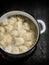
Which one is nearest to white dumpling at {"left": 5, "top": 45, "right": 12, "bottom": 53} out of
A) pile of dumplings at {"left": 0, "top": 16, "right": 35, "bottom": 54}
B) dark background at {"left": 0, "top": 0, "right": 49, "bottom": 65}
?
pile of dumplings at {"left": 0, "top": 16, "right": 35, "bottom": 54}

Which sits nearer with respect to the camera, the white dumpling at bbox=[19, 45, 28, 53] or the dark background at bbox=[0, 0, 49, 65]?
the white dumpling at bbox=[19, 45, 28, 53]

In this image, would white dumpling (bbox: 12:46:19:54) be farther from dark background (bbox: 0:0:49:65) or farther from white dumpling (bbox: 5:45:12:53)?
dark background (bbox: 0:0:49:65)

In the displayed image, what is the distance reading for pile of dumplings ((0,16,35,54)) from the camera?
86cm

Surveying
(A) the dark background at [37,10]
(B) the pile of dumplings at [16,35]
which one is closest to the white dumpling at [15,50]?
(B) the pile of dumplings at [16,35]

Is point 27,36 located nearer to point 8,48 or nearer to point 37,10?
point 8,48

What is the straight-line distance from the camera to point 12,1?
1039 mm

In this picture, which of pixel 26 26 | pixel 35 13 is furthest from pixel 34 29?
pixel 35 13

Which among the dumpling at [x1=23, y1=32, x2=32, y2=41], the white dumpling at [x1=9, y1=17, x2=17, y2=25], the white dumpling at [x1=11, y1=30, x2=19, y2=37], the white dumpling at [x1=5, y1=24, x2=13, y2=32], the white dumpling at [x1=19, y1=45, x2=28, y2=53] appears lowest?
the white dumpling at [x1=19, y1=45, x2=28, y2=53]

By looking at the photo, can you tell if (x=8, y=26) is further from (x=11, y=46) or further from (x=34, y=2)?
(x=34, y=2)

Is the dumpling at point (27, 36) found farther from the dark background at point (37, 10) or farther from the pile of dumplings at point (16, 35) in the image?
the dark background at point (37, 10)

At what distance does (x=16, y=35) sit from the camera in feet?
2.88

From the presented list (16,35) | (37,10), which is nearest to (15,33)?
(16,35)

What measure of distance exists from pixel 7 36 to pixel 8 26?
0.04 meters

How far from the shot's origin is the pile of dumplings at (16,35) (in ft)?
2.81
